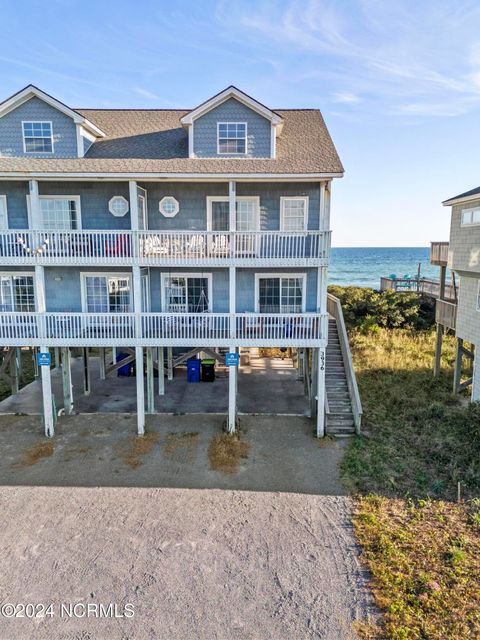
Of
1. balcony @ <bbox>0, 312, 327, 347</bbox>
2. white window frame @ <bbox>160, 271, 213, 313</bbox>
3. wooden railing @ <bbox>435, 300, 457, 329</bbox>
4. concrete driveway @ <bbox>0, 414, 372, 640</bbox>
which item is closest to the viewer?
concrete driveway @ <bbox>0, 414, 372, 640</bbox>

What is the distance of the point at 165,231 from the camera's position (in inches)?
564

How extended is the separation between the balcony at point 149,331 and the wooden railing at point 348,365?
2.45 m

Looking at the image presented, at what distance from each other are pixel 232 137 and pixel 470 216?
A: 33.8ft

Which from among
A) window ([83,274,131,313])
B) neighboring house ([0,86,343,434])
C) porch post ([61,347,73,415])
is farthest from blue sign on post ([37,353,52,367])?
window ([83,274,131,313])

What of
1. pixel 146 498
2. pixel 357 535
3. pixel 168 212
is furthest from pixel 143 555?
pixel 168 212

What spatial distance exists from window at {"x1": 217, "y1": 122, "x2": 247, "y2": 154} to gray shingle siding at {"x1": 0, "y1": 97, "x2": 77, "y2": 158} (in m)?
A: 5.49

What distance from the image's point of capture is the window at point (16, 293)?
54.4 feet

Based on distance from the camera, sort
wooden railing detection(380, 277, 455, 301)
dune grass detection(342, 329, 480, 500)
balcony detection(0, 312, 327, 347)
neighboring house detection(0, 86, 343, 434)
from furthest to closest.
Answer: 1. wooden railing detection(380, 277, 455, 301)
2. balcony detection(0, 312, 327, 347)
3. neighboring house detection(0, 86, 343, 434)
4. dune grass detection(342, 329, 480, 500)

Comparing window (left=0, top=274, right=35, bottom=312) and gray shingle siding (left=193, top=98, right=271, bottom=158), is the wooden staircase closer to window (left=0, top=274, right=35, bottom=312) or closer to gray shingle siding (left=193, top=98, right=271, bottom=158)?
gray shingle siding (left=193, top=98, right=271, bottom=158)

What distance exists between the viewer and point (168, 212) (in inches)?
626

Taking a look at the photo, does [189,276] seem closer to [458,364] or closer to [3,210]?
[3,210]

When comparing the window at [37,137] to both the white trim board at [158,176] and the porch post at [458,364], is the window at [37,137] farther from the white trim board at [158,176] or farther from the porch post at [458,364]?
the porch post at [458,364]

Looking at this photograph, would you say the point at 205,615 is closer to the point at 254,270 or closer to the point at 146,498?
the point at 146,498

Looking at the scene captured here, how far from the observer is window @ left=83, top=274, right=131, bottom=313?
54.1 feet
